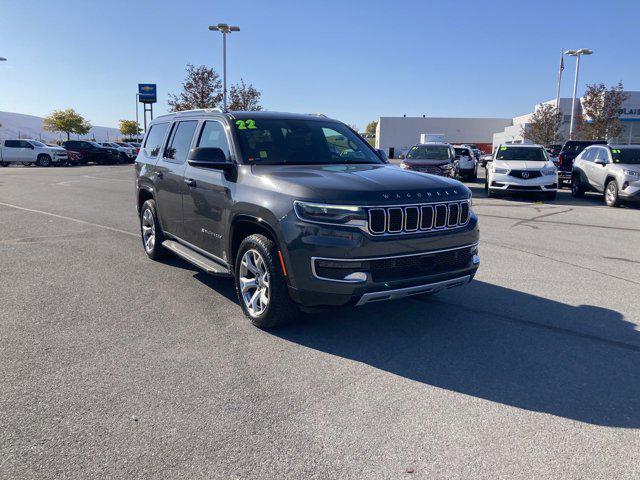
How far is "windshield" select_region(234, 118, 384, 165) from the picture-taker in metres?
5.25

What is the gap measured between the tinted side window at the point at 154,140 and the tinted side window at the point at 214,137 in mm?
1324

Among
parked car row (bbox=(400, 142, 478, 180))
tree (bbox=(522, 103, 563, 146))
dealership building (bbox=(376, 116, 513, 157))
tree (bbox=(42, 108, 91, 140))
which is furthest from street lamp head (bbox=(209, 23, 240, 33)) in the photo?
tree (bbox=(42, 108, 91, 140))

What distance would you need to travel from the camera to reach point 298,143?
18.3ft

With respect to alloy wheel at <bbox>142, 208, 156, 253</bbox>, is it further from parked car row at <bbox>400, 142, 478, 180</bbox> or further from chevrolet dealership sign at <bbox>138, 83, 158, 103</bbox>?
chevrolet dealership sign at <bbox>138, 83, 158, 103</bbox>

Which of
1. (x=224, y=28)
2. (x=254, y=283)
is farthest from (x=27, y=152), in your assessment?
(x=254, y=283)

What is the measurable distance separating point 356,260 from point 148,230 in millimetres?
4410

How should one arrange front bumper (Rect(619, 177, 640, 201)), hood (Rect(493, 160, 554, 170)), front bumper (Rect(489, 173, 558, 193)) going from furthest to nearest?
1. hood (Rect(493, 160, 554, 170))
2. front bumper (Rect(489, 173, 558, 193))
3. front bumper (Rect(619, 177, 640, 201))

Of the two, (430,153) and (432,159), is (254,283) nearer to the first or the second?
(432,159)

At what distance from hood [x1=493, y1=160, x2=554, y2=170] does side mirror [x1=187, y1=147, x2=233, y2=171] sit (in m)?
13.0

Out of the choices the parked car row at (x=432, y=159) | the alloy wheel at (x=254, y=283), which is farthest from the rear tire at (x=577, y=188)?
the alloy wheel at (x=254, y=283)

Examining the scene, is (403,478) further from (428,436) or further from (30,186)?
(30,186)

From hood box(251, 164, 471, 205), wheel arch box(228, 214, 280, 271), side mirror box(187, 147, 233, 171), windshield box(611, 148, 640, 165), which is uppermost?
windshield box(611, 148, 640, 165)

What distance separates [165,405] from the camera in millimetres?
3434

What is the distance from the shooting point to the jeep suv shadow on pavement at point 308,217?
13.5 ft
